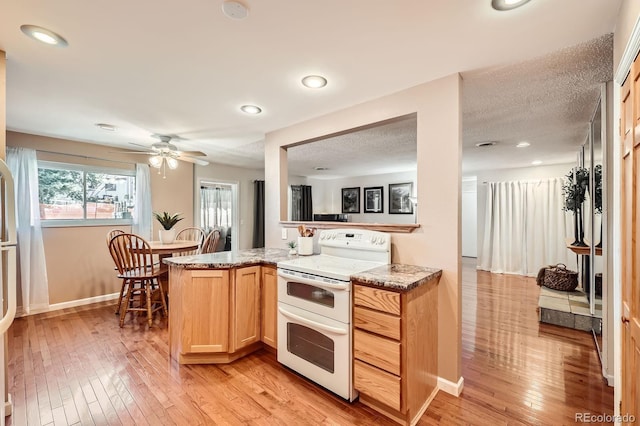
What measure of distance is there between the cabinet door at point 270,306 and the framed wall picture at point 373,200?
17.9 feet

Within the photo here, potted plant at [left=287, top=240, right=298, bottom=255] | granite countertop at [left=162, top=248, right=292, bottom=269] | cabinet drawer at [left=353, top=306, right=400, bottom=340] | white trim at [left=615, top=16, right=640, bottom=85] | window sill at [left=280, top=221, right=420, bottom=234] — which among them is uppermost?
white trim at [left=615, top=16, right=640, bottom=85]

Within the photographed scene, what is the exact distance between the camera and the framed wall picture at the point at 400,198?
7.02 metres

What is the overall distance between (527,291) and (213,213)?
5.95 m

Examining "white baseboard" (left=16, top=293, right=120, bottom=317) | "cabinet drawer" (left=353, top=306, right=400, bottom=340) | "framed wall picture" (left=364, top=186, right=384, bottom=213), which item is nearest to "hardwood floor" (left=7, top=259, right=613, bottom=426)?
"white baseboard" (left=16, top=293, right=120, bottom=317)

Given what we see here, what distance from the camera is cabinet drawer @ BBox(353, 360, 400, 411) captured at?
1651 mm

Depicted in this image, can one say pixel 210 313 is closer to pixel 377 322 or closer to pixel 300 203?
pixel 377 322

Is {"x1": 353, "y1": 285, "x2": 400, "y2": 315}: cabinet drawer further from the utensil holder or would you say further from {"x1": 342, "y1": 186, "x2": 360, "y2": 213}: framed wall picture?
{"x1": 342, "y1": 186, "x2": 360, "y2": 213}: framed wall picture

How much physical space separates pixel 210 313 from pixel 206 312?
33 mm

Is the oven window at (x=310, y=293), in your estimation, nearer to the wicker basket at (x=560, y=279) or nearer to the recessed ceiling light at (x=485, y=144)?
the recessed ceiling light at (x=485, y=144)

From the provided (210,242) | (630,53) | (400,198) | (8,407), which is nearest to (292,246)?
(210,242)

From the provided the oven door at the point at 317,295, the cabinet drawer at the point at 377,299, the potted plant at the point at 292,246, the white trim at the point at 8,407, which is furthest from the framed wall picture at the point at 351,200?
the white trim at the point at 8,407

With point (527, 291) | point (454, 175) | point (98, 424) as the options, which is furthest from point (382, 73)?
point (527, 291)

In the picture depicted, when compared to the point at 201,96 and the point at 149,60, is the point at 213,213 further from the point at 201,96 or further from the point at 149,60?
the point at 149,60

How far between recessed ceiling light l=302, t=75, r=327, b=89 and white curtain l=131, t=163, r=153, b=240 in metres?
3.41
